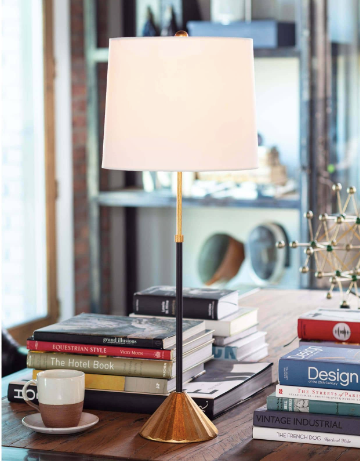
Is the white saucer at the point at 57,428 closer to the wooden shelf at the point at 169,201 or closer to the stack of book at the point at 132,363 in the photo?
the stack of book at the point at 132,363

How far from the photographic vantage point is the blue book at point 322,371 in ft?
3.85

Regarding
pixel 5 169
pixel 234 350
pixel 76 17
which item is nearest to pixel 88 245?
pixel 5 169

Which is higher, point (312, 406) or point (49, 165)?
point (49, 165)

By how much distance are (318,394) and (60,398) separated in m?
0.40

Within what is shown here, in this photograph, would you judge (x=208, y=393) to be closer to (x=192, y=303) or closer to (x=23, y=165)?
(x=192, y=303)

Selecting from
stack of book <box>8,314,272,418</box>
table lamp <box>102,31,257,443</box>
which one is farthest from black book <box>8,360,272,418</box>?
table lamp <box>102,31,257,443</box>

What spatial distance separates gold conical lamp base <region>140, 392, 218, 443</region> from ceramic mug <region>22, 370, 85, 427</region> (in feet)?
0.40

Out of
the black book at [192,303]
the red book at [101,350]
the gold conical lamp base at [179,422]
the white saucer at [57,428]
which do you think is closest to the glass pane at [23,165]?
the black book at [192,303]

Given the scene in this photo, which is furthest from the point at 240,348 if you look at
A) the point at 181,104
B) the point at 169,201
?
the point at 169,201

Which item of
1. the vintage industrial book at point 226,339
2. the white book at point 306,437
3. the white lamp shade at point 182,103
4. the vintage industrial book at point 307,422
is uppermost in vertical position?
the white lamp shade at point 182,103

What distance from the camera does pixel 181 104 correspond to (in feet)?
3.65

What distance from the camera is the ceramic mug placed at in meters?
1.20

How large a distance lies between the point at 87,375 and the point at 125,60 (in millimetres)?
549

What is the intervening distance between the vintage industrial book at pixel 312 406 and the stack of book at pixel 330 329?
0.26 metres
